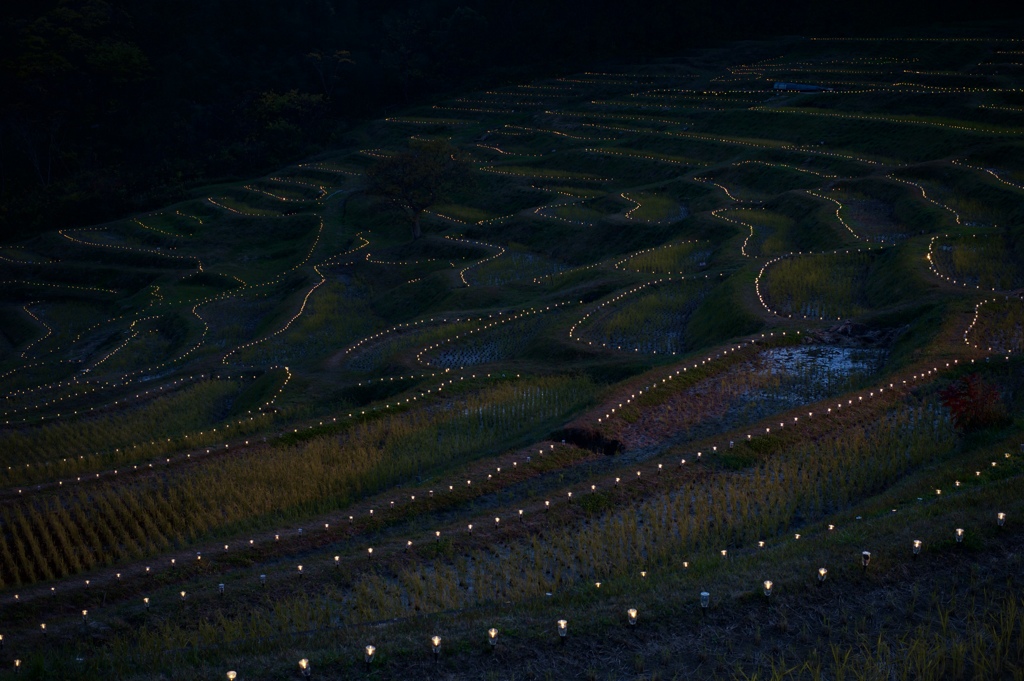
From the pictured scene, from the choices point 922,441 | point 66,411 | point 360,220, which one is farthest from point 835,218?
point 360,220

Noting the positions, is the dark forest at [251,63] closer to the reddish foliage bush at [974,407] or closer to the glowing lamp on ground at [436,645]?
the reddish foliage bush at [974,407]

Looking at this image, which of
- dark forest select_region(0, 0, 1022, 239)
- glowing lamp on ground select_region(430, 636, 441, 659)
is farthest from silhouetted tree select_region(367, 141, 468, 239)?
glowing lamp on ground select_region(430, 636, 441, 659)

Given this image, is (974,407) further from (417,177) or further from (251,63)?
(251,63)

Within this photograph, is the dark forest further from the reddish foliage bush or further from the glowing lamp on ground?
the glowing lamp on ground

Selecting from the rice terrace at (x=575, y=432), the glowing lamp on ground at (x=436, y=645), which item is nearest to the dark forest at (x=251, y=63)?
the rice terrace at (x=575, y=432)

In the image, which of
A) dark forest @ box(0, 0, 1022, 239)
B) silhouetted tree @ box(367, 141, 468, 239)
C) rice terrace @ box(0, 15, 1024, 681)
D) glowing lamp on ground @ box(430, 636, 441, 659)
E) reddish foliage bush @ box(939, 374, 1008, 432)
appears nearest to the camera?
glowing lamp on ground @ box(430, 636, 441, 659)

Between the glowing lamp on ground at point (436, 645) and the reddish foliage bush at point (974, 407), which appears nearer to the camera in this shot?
the glowing lamp on ground at point (436, 645)

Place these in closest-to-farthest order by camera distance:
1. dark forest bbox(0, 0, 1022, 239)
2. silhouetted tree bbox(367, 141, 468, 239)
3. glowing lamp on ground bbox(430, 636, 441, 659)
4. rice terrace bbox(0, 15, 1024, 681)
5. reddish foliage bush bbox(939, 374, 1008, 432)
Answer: glowing lamp on ground bbox(430, 636, 441, 659) < rice terrace bbox(0, 15, 1024, 681) < reddish foliage bush bbox(939, 374, 1008, 432) < silhouetted tree bbox(367, 141, 468, 239) < dark forest bbox(0, 0, 1022, 239)
